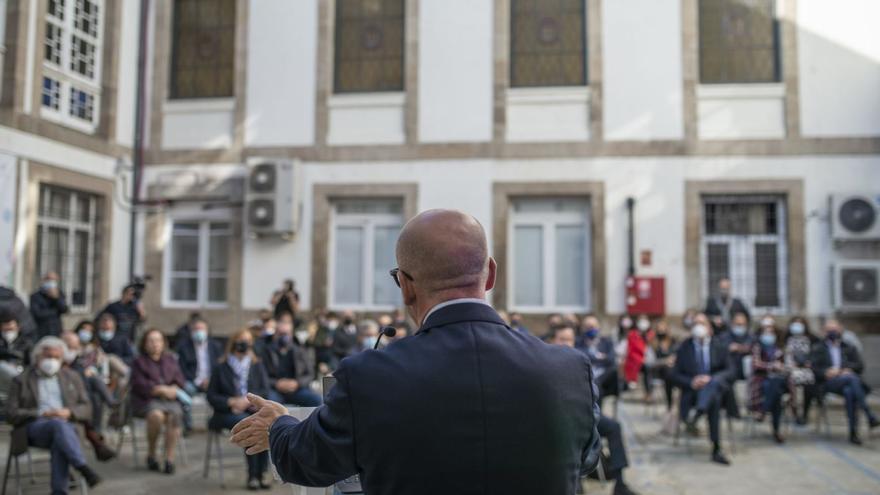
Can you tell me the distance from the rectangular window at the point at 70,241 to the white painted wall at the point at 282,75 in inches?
124

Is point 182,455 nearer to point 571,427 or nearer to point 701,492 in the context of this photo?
point 701,492

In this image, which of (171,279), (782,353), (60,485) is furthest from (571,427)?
(171,279)

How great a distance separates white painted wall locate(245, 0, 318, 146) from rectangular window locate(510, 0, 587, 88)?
373 cm

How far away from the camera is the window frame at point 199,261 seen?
14.2 meters

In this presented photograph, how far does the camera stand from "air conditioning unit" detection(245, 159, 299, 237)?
43.8 feet

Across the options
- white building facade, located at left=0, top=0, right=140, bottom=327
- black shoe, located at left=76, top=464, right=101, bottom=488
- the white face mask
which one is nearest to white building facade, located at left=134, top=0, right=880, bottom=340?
white building facade, located at left=0, top=0, right=140, bottom=327

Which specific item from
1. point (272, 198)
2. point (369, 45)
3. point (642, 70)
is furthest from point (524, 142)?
point (272, 198)

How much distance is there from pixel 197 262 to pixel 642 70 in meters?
8.90

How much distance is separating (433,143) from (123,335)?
6170 millimetres

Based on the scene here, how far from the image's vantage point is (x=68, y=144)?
12.7 meters

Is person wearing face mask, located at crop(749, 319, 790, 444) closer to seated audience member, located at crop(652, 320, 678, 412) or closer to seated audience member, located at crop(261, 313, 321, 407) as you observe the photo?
seated audience member, located at crop(652, 320, 678, 412)

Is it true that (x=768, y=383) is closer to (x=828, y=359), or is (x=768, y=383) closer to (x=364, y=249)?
(x=828, y=359)

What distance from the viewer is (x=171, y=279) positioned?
14.4 meters

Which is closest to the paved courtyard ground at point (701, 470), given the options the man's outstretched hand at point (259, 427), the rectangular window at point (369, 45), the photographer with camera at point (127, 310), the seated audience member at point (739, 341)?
the seated audience member at point (739, 341)
